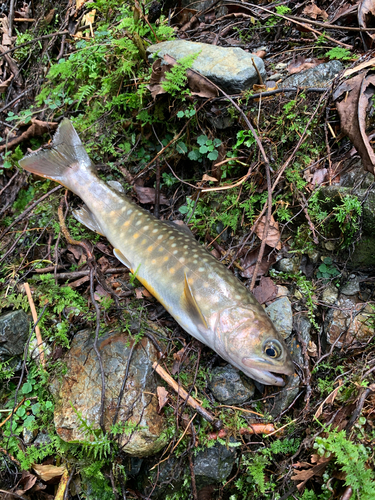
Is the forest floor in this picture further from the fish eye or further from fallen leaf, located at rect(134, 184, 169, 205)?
the fish eye

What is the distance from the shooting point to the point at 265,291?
3258 millimetres

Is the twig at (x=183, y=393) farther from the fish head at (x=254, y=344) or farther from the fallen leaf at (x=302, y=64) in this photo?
the fallen leaf at (x=302, y=64)

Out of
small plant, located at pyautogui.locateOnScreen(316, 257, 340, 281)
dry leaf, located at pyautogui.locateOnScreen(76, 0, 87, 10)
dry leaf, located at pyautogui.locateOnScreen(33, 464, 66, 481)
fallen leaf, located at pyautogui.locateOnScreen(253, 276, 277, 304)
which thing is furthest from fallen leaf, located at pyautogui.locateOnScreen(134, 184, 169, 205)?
dry leaf, located at pyautogui.locateOnScreen(76, 0, 87, 10)

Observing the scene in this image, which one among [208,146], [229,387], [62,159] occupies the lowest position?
[229,387]

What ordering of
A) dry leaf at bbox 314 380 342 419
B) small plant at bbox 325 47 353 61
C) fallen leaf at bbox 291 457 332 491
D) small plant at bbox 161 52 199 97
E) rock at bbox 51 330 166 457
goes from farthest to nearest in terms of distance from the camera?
small plant at bbox 325 47 353 61, small plant at bbox 161 52 199 97, rock at bbox 51 330 166 457, dry leaf at bbox 314 380 342 419, fallen leaf at bbox 291 457 332 491

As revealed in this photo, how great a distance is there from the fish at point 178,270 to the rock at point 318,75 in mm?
2167

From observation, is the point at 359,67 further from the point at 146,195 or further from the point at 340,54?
the point at 146,195

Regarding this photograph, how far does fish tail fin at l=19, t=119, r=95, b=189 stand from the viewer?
3881mm

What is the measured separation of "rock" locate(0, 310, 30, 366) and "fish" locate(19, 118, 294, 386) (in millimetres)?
1227

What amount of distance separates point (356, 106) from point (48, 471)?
14.9 ft

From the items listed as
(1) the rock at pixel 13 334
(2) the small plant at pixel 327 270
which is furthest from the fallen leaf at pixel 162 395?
(2) the small plant at pixel 327 270

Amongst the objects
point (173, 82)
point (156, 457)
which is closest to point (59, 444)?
point (156, 457)

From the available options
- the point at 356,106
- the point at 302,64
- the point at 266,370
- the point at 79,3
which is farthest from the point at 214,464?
the point at 79,3

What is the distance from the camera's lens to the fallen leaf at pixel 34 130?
4.68 m
